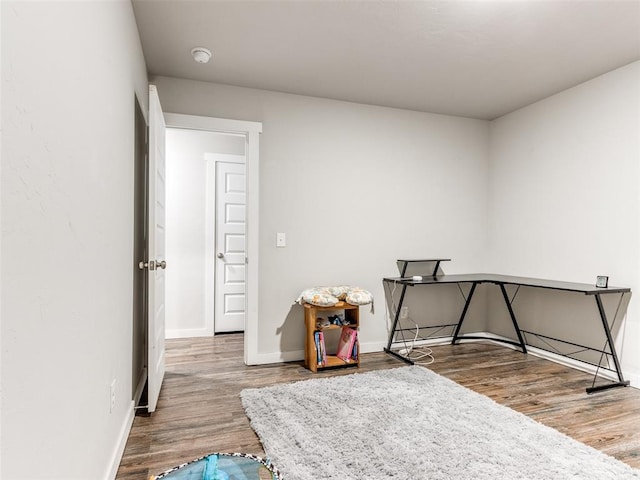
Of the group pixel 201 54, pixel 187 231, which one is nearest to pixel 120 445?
pixel 201 54

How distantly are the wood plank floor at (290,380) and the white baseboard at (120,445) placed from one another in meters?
0.04

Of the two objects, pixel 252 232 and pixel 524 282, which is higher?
pixel 252 232

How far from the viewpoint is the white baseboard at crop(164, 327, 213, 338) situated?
14.5ft

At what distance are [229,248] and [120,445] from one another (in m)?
2.97

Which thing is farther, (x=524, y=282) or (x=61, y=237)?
(x=524, y=282)

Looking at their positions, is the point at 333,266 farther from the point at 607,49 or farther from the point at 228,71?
the point at 607,49

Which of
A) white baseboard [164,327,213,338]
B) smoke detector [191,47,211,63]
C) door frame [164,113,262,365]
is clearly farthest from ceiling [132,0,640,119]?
white baseboard [164,327,213,338]

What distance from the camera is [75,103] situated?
1233 millimetres

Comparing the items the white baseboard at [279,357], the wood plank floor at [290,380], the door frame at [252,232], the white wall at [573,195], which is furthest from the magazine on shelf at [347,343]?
the white wall at [573,195]

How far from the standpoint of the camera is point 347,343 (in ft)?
11.0

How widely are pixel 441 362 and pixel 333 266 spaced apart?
4.09 feet

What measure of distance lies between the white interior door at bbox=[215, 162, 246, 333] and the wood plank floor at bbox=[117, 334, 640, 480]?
26.7 inches

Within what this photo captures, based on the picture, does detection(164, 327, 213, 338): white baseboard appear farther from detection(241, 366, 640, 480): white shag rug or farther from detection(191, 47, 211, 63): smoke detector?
detection(191, 47, 211, 63): smoke detector

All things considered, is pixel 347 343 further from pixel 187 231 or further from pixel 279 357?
pixel 187 231
